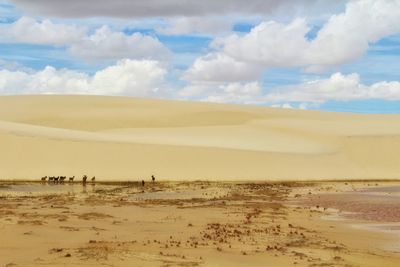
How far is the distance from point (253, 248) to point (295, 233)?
364 cm

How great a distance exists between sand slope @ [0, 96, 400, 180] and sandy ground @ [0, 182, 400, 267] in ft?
63.6

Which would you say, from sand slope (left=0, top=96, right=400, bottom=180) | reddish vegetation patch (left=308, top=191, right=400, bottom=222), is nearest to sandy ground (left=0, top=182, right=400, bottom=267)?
reddish vegetation patch (left=308, top=191, right=400, bottom=222)

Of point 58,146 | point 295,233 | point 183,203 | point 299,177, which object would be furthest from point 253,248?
point 58,146

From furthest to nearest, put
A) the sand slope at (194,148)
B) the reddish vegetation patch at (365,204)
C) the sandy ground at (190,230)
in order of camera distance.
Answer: the sand slope at (194,148) → the reddish vegetation patch at (365,204) → the sandy ground at (190,230)

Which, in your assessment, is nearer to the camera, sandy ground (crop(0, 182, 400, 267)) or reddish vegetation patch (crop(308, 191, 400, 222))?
sandy ground (crop(0, 182, 400, 267))

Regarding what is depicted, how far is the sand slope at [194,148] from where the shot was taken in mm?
56875

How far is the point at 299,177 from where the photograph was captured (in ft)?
189

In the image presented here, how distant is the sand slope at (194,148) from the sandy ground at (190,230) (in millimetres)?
19377

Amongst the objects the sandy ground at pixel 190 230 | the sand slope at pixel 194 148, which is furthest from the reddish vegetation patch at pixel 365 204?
the sand slope at pixel 194 148

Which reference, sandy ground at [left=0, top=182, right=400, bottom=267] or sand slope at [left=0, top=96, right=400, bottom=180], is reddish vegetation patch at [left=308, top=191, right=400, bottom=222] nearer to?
sandy ground at [left=0, top=182, right=400, bottom=267]

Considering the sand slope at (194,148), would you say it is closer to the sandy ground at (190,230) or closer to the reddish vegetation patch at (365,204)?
the reddish vegetation patch at (365,204)

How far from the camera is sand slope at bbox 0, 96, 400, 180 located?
187 ft

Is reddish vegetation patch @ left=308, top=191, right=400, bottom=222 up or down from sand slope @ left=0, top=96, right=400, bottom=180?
down

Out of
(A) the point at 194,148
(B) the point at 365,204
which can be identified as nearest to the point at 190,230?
(B) the point at 365,204
